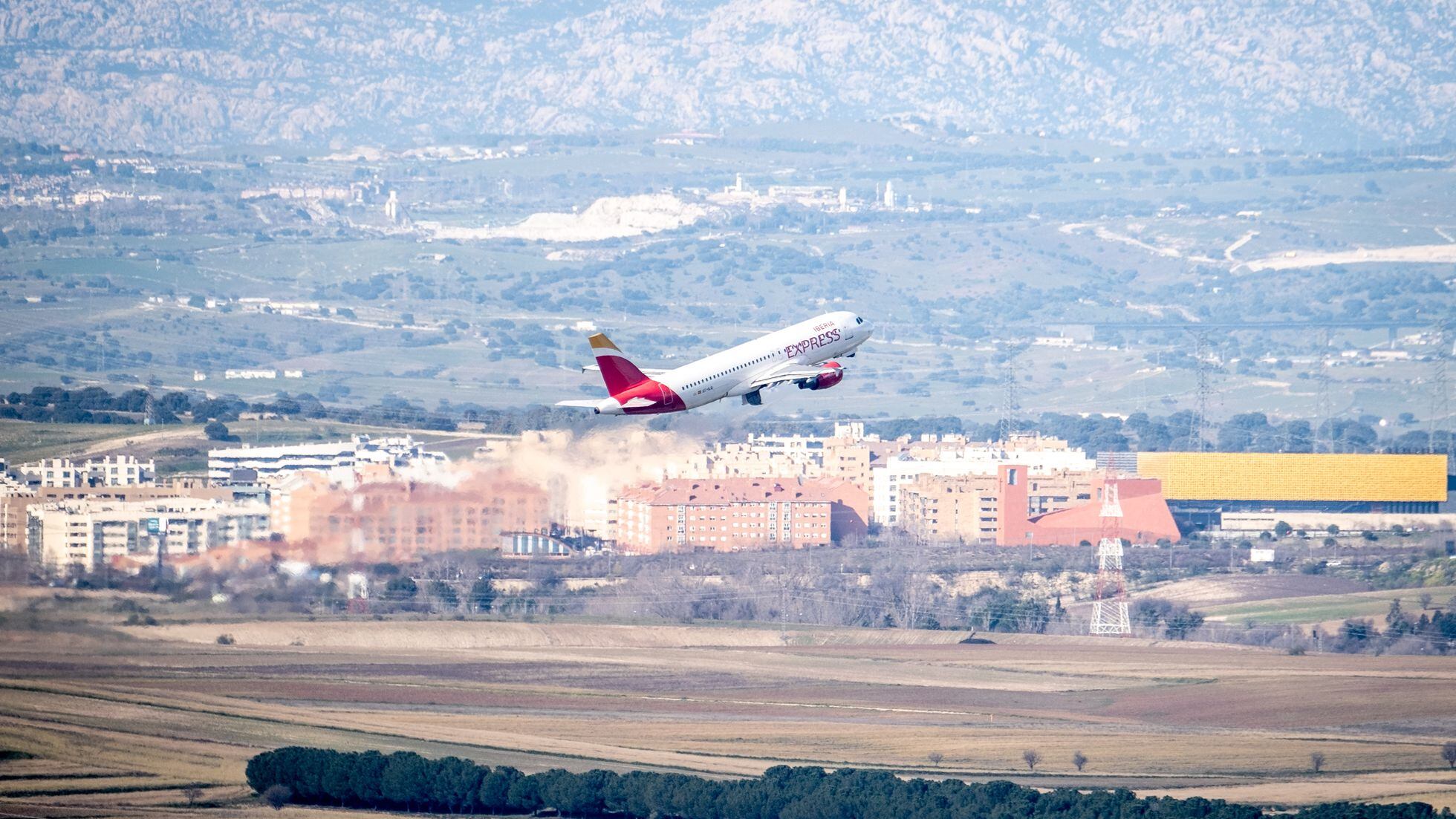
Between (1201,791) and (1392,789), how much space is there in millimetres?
6476

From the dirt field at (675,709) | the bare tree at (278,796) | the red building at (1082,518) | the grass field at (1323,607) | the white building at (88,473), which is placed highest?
the white building at (88,473)

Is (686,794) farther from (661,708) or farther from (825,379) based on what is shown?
(661,708)

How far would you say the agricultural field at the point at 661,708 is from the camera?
268 feet

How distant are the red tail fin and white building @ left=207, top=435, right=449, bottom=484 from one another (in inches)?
1789

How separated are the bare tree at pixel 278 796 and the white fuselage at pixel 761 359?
63.0ft

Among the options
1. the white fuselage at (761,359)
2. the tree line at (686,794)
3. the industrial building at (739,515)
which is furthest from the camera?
the industrial building at (739,515)

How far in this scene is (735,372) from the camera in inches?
2874

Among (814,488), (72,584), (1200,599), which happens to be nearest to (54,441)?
(814,488)

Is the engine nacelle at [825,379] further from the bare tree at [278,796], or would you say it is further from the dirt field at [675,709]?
the bare tree at [278,796]

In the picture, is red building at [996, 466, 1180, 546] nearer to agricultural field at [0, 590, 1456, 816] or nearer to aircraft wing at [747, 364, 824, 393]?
agricultural field at [0, 590, 1456, 816]

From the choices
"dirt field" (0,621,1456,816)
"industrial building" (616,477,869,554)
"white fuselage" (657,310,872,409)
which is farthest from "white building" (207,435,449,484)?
"white fuselage" (657,310,872,409)

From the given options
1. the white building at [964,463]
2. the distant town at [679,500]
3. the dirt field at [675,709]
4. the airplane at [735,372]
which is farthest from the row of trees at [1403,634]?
the airplane at [735,372]

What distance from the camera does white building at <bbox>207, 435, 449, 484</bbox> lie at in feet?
397

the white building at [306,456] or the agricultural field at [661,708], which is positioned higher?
A: the white building at [306,456]
